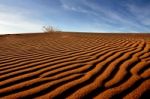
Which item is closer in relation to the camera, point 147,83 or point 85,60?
point 147,83

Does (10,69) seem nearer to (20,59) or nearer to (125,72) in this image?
(20,59)

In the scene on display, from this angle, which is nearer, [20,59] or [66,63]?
[66,63]

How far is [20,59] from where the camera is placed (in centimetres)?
413

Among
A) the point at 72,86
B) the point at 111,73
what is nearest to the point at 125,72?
the point at 111,73

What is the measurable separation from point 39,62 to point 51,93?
1.55 metres

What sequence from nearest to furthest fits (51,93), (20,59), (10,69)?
(51,93) < (10,69) < (20,59)

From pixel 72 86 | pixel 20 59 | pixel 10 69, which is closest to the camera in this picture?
pixel 72 86

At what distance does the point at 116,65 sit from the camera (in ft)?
11.4

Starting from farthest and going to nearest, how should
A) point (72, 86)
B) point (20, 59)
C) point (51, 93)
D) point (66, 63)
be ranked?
point (20, 59), point (66, 63), point (72, 86), point (51, 93)

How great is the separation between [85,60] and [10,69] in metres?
1.45

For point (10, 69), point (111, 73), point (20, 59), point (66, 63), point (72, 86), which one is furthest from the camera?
point (20, 59)

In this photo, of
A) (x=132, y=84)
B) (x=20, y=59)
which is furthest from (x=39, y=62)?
(x=132, y=84)

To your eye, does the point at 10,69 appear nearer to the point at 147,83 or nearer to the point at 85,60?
the point at 85,60

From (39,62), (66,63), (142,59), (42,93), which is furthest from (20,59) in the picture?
(142,59)
